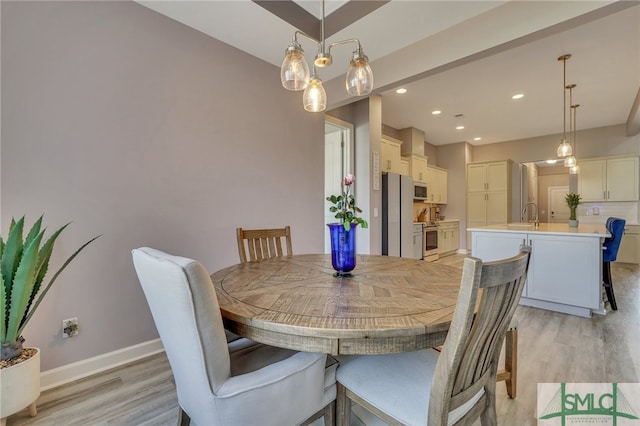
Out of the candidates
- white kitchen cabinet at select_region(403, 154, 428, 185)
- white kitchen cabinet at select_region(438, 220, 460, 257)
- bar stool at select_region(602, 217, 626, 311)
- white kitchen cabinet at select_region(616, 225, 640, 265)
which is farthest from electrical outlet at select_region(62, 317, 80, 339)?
white kitchen cabinet at select_region(616, 225, 640, 265)

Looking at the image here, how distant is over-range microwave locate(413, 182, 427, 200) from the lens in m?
5.61

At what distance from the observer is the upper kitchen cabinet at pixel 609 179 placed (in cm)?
523

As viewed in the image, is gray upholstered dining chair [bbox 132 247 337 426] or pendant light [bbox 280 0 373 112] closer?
gray upholstered dining chair [bbox 132 247 337 426]

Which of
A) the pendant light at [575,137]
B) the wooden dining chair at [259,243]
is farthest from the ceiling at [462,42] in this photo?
the wooden dining chair at [259,243]

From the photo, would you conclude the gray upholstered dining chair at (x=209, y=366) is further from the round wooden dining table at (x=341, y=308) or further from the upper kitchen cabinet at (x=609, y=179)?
the upper kitchen cabinet at (x=609, y=179)

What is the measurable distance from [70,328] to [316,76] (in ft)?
7.07

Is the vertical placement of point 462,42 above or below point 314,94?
above

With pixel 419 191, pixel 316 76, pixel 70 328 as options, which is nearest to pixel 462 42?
pixel 316 76

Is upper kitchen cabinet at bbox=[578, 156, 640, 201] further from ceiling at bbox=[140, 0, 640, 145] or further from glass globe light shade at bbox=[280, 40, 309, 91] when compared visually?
glass globe light shade at bbox=[280, 40, 309, 91]

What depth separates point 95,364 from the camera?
1838mm

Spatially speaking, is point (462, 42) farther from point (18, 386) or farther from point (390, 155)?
point (18, 386)

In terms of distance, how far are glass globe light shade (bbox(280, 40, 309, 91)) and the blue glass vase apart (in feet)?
2.69

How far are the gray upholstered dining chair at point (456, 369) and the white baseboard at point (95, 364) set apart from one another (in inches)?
65.7

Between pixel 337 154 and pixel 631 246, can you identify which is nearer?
pixel 337 154
